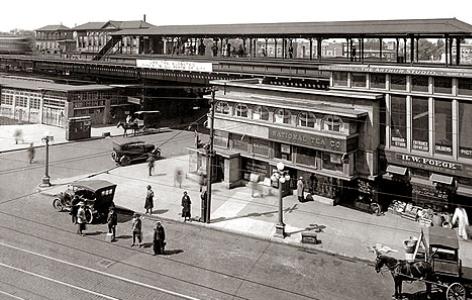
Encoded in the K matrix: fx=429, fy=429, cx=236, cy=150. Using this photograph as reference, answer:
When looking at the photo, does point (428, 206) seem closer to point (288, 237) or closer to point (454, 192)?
point (454, 192)

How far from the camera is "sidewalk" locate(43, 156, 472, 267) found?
2169cm

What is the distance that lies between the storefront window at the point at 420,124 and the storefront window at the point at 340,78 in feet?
16.3

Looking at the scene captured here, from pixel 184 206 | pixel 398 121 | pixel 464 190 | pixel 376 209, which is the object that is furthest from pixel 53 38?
pixel 464 190

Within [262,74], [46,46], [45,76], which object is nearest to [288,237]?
[262,74]

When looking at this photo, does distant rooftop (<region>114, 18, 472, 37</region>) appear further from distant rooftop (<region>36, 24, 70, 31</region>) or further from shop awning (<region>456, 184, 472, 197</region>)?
distant rooftop (<region>36, 24, 70, 31</region>)

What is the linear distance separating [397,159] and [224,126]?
12644 mm

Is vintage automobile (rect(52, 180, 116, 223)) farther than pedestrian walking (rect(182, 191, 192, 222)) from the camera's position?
No

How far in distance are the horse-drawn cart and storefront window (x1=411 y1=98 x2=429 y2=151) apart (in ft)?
32.3

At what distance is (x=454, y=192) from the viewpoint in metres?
24.1

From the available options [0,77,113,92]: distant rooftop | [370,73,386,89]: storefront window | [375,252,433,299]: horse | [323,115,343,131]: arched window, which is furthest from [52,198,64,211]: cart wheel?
[0,77,113,92]: distant rooftop

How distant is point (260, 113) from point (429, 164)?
11326 millimetres

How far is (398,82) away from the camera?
25828mm

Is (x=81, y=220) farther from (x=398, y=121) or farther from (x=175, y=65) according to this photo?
(x=175, y=65)

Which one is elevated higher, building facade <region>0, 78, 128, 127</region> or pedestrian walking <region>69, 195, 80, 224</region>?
building facade <region>0, 78, 128, 127</region>
